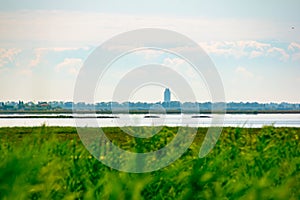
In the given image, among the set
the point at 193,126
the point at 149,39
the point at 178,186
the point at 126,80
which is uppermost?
the point at 149,39

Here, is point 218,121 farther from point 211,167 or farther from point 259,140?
point 211,167

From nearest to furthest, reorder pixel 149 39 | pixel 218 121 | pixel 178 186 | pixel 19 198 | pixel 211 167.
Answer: pixel 19 198 < pixel 211 167 < pixel 178 186 < pixel 218 121 < pixel 149 39

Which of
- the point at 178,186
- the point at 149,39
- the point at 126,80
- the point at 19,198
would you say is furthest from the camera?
the point at 149,39

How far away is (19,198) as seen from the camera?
697 cm

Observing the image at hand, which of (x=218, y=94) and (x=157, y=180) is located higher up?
(x=218, y=94)

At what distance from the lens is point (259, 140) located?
1416 centimetres

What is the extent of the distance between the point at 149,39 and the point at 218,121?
14.4 feet

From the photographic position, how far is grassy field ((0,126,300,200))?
23.6ft

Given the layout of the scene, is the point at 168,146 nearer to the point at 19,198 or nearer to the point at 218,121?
the point at 218,121

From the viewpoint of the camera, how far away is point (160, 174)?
33.4 feet

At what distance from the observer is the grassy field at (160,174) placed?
23.6ft

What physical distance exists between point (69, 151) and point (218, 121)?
3512mm

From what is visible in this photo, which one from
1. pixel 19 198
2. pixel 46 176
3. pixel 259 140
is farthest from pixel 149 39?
pixel 19 198

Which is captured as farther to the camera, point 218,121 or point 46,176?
point 218,121
